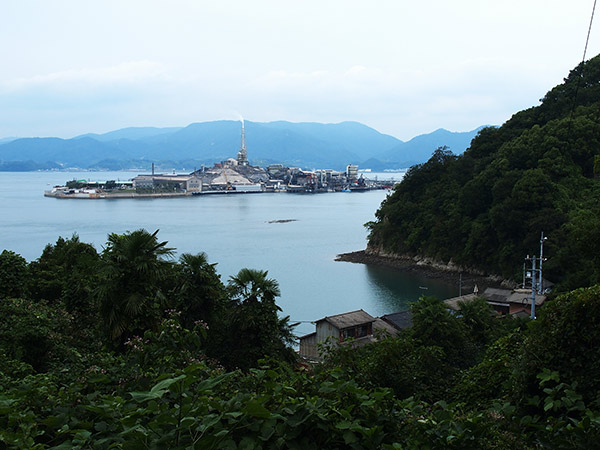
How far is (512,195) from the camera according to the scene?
564 inches

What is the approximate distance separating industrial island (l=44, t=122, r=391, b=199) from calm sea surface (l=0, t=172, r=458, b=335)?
2869 millimetres

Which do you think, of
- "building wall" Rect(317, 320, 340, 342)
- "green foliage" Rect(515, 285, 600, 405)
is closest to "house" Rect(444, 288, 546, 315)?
"building wall" Rect(317, 320, 340, 342)

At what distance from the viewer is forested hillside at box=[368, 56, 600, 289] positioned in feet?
43.7

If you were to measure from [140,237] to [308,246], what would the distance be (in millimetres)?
17315

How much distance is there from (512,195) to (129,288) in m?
12.6

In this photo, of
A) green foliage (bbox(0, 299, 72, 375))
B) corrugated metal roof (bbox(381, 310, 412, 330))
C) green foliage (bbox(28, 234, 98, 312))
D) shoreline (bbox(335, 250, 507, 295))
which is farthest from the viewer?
shoreline (bbox(335, 250, 507, 295))

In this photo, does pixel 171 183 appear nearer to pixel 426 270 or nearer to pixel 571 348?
pixel 426 270

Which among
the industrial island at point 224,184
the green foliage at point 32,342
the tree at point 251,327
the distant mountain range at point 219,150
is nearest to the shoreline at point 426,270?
the tree at point 251,327

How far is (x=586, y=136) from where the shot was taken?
15281 mm

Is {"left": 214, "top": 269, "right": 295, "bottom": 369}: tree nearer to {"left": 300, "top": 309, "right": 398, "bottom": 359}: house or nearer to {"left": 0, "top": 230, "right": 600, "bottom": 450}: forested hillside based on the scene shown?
{"left": 0, "top": 230, "right": 600, "bottom": 450}: forested hillside

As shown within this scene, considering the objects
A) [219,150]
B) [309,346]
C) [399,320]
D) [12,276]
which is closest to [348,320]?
[309,346]

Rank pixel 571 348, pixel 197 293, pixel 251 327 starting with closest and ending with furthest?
1. pixel 571 348
2. pixel 251 327
3. pixel 197 293

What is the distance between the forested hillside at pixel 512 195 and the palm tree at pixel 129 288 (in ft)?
30.8

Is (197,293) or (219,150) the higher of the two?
(219,150)
